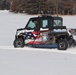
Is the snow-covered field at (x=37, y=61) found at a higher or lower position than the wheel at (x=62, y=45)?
lower

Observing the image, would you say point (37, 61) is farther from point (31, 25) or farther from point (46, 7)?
point (46, 7)

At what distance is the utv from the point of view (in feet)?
42.9

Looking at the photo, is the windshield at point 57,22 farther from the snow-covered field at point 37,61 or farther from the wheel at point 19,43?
the wheel at point 19,43

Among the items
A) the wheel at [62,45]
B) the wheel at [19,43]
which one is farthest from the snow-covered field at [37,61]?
the wheel at [19,43]

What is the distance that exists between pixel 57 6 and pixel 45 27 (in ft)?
120

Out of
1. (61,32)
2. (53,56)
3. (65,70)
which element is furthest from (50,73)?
(61,32)

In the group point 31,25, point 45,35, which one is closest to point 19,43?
point 31,25

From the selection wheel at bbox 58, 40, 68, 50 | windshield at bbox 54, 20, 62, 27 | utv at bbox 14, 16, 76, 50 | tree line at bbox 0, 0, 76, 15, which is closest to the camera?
wheel at bbox 58, 40, 68, 50

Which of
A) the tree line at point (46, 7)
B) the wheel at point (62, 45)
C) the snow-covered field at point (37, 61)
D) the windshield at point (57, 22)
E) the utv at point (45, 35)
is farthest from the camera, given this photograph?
the tree line at point (46, 7)

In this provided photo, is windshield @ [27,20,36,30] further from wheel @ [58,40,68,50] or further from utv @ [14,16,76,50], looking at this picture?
wheel @ [58,40,68,50]

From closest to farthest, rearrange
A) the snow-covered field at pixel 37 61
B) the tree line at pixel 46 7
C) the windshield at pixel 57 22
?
the snow-covered field at pixel 37 61 < the windshield at pixel 57 22 < the tree line at pixel 46 7

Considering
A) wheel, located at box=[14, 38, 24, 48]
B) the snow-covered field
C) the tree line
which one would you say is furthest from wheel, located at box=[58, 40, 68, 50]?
the tree line

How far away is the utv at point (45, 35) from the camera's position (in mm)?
13086

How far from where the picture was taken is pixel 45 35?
13234mm
